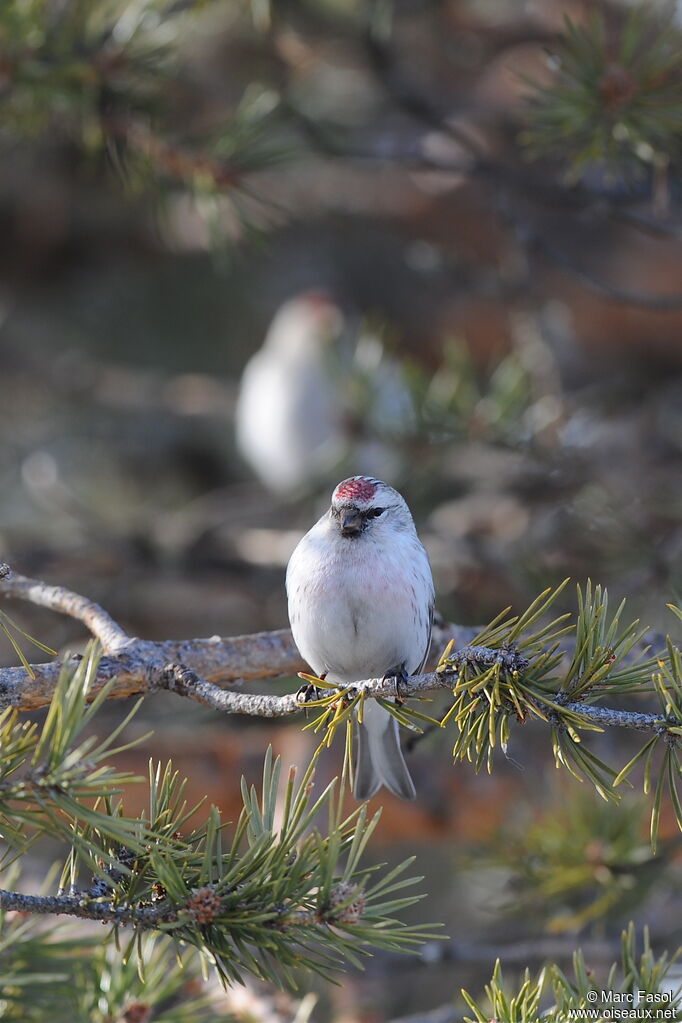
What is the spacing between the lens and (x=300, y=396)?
2.76m

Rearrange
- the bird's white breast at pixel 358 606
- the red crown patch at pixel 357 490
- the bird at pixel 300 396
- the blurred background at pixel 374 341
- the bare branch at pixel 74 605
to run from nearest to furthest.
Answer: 1. the bare branch at pixel 74 605
2. the bird's white breast at pixel 358 606
3. the red crown patch at pixel 357 490
4. the blurred background at pixel 374 341
5. the bird at pixel 300 396

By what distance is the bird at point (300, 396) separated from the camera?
6.86ft

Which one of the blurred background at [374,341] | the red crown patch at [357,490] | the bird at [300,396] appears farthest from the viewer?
the bird at [300,396]

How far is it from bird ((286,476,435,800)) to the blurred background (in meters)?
0.27

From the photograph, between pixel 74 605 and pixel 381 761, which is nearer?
pixel 74 605

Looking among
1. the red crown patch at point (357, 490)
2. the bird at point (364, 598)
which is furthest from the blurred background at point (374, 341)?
the red crown patch at point (357, 490)

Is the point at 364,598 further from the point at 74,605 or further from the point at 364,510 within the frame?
the point at 74,605

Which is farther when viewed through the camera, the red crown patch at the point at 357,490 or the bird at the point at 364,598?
the red crown patch at the point at 357,490

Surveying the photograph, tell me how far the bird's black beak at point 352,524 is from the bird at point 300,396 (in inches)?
28.4

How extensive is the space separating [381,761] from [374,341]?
2.88 ft

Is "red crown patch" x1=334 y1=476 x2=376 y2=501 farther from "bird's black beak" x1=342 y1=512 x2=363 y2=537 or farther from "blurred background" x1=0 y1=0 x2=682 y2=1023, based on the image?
"blurred background" x1=0 y1=0 x2=682 y2=1023

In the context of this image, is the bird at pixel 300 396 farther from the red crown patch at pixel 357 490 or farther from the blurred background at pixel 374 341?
the red crown patch at pixel 357 490

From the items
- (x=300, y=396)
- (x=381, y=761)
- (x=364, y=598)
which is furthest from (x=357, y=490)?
(x=300, y=396)

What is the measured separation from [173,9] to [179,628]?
4.64ft
